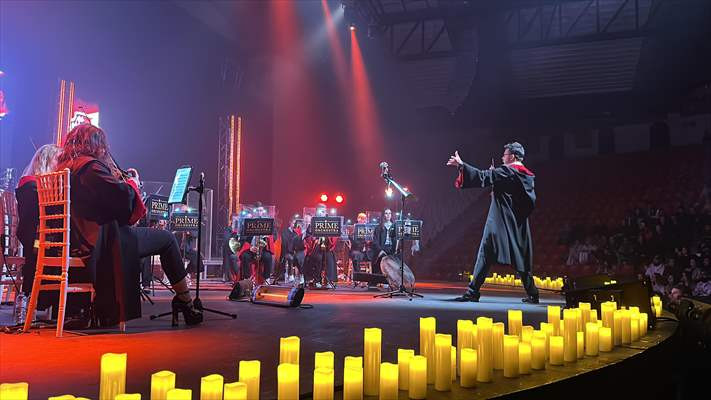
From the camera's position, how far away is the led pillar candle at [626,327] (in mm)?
2477

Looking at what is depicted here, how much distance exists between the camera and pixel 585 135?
1769 centimetres

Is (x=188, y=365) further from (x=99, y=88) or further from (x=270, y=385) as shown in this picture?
(x=99, y=88)

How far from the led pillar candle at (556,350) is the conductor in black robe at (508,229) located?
8.65ft

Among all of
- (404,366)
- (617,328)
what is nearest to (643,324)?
(617,328)

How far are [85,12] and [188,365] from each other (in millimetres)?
9253

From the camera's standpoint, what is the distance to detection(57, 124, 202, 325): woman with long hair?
285 centimetres

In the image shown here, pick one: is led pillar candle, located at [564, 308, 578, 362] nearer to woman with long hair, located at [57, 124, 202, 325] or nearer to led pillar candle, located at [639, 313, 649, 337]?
led pillar candle, located at [639, 313, 649, 337]

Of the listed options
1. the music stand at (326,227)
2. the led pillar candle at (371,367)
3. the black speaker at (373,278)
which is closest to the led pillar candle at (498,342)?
the led pillar candle at (371,367)

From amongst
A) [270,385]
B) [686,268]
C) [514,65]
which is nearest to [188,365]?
[270,385]

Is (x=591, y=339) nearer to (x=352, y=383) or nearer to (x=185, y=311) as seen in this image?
(x=352, y=383)

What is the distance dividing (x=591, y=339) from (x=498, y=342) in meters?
0.59

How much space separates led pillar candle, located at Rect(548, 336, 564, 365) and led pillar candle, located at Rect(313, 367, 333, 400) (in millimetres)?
1111

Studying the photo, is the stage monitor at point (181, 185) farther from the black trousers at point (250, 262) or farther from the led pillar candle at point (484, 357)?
the black trousers at point (250, 262)

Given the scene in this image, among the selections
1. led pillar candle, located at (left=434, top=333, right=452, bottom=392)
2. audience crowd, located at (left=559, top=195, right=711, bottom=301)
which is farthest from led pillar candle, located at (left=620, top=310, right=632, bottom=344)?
audience crowd, located at (left=559, top=195, right=711, bottom=301)
